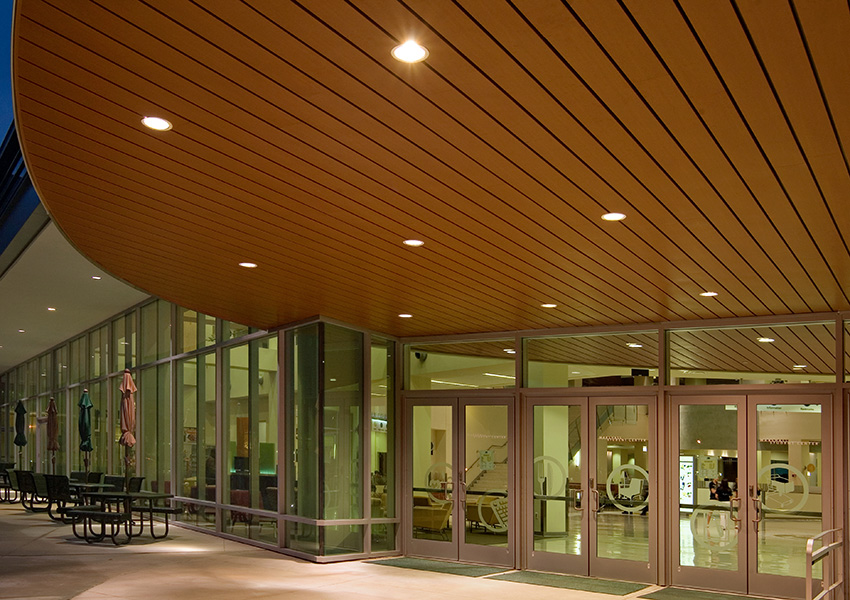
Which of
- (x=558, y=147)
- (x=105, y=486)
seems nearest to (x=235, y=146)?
(x=558, y=147)

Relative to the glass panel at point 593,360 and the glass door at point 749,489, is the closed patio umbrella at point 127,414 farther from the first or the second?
the glass door at point 749,489

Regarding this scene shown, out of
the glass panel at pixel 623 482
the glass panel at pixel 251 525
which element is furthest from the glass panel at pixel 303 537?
the glass panel at pixel 623 482

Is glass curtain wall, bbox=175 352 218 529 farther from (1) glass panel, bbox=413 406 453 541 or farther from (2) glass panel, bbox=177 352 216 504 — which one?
(1) glass panel, bbox=413 406 453 541

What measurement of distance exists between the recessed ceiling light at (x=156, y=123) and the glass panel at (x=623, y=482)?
7642 mm

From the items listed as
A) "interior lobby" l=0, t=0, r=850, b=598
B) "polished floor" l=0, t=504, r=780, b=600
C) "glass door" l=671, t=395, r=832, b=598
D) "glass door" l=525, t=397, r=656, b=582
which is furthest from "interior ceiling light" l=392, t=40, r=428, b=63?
"glass door" l=525, t=397, r=656, b=582

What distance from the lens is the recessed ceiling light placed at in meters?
4.17

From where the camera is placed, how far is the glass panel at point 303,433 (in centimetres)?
1156

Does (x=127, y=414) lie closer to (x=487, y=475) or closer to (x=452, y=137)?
(x=487, y=475)

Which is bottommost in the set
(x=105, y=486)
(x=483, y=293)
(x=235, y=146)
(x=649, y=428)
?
(x=105, y=486)

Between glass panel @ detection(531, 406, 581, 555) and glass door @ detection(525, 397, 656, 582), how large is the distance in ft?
0.04

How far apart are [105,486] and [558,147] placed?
517 inches

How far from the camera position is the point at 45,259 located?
13.4 meters

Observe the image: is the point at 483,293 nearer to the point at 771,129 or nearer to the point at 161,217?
the point at 161,217

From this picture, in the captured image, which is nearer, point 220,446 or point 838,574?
point 838,574
